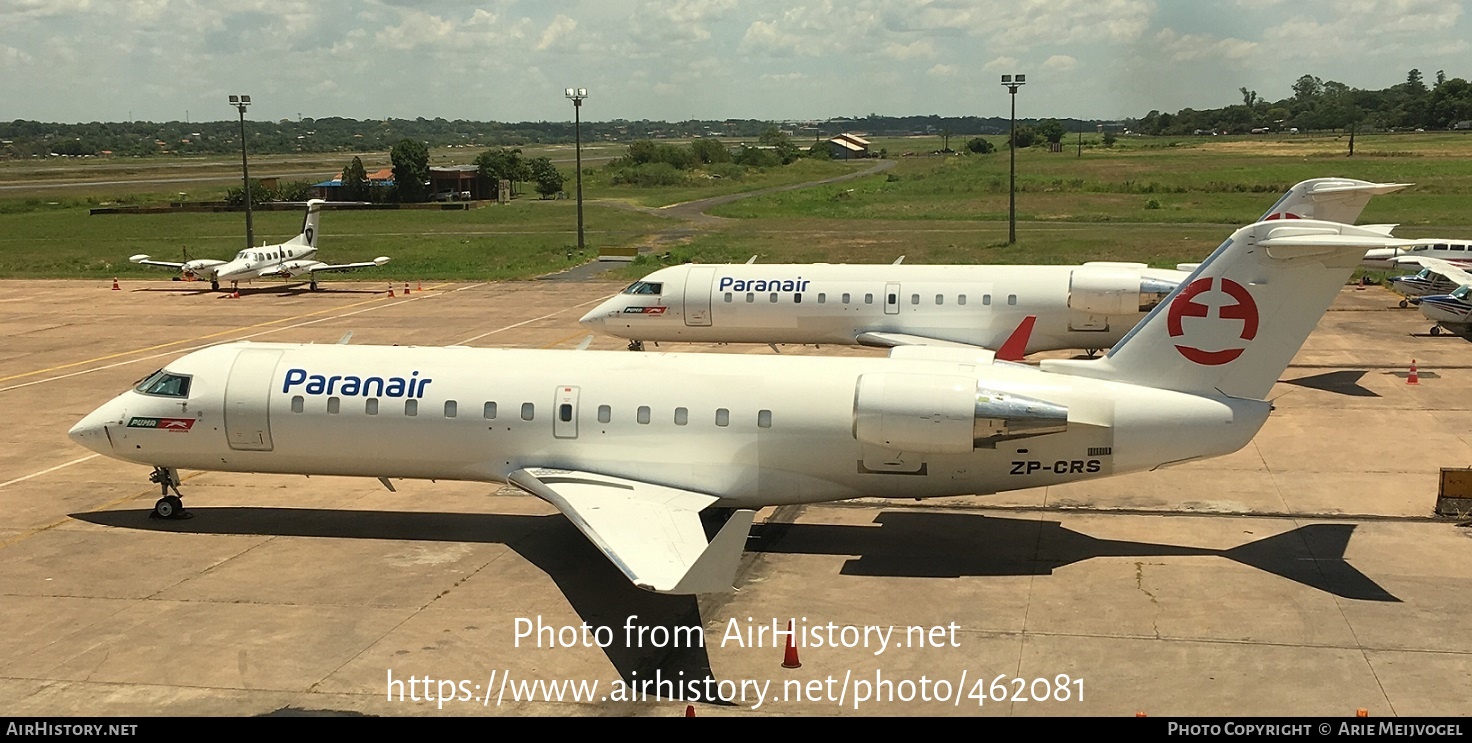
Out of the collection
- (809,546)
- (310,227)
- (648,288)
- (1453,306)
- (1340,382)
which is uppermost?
(310,227)

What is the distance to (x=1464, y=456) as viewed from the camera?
2470cm

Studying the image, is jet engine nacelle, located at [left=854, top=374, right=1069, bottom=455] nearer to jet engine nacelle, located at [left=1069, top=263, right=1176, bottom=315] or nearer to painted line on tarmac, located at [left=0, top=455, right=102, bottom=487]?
jet engine nacelle, located at [left=1069, top=263, right=1176, bottom=315]

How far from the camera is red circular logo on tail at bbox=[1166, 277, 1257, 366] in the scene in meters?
18.3

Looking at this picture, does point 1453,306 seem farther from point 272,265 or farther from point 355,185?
point 355,185

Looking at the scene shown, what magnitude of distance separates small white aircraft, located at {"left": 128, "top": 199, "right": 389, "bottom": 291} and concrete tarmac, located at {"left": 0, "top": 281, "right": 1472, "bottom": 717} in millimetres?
30507

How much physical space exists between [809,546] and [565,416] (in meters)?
4.35

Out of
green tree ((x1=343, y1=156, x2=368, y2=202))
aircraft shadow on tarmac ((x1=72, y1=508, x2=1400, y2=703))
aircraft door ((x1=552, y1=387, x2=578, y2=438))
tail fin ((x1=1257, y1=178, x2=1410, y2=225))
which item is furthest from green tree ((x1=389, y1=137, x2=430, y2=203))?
aircraft door ((x1=552, y1=387, x2=578, y2=438))

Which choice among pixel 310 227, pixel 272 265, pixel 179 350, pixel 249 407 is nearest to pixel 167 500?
pixel 249 407

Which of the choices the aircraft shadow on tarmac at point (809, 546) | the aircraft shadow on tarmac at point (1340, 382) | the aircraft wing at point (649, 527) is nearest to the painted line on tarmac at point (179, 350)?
the aircraft shadow on tarmac at point (809, 546)

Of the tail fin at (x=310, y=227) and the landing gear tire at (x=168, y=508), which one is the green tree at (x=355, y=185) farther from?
the landing gear tire at (x=168, y=508)

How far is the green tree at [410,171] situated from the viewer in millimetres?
117019

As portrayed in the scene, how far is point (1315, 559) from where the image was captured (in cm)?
1861

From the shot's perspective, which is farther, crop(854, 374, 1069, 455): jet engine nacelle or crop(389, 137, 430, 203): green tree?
crop(389, 137, 430, 203): green tree

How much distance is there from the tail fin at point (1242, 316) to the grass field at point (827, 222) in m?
44.6
